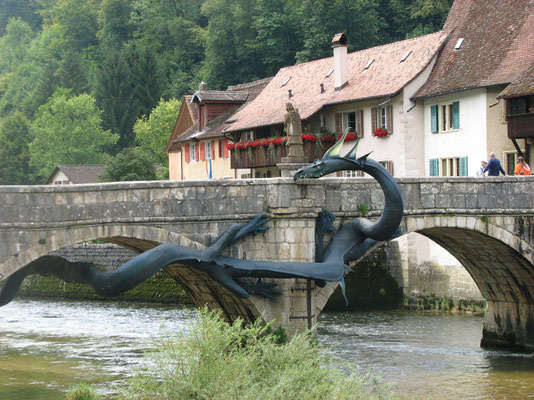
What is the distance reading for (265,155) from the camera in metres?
48.0

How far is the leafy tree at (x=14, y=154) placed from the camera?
82.8 meters

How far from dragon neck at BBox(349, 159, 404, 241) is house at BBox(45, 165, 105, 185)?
49067 mm

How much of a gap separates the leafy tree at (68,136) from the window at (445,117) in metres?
41.8

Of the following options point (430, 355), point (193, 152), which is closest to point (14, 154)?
point (193, 152)

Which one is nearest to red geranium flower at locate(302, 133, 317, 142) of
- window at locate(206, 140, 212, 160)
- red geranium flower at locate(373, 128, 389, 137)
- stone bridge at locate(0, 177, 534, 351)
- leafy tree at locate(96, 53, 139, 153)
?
red geranium flower at locate(373, 128, 389, 137)

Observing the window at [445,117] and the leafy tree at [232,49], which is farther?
the leafy tree at [232,49]

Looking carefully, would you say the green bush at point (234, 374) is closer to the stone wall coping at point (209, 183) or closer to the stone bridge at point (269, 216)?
the stone bridge at point (269, 216)

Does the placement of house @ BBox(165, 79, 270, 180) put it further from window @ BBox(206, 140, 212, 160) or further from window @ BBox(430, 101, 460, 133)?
window @ BBox(430, 101, 460, 133)

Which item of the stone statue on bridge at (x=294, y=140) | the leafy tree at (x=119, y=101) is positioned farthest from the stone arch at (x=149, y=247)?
the leafy tree at (x=119, y=101)

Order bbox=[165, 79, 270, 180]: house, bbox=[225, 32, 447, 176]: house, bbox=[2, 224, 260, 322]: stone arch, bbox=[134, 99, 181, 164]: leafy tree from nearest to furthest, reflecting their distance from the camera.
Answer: bbox=[2, 224, 260, 322]: stone arch < bbox=[225, 32, 447, 176]: house < bbox=[165, 79, 270, 180]: house < bbox=[134, 99, 181, 164]: leafy tree

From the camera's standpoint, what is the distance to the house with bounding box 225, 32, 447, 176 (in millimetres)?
40969

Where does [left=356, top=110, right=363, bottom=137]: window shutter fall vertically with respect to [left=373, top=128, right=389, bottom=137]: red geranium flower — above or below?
above

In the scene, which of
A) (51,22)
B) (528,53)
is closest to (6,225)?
(528,53)

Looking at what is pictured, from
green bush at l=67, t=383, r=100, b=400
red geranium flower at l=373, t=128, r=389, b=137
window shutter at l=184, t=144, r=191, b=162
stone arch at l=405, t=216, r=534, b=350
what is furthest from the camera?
window shutter at l=184, t=144, r=191, b=162
